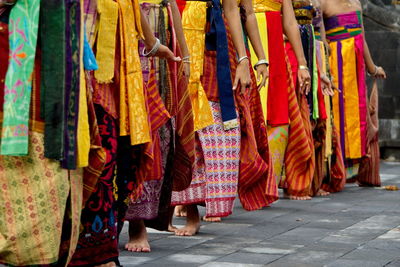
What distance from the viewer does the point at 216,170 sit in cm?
710

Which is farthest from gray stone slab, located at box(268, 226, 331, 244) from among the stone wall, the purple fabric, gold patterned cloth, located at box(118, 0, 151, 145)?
the stone wall

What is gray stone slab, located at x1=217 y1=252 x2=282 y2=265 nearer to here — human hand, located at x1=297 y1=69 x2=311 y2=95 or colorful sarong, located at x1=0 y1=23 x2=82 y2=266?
colorful sarong, located at x1=0 y1=23 x2=82 y2=266

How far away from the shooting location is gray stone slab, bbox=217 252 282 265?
5.91m

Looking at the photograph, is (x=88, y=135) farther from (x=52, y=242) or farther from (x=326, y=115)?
(x=326, y=115)

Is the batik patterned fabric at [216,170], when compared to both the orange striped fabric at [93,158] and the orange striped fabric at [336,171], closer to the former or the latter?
the orange striped fabric at [93,158]

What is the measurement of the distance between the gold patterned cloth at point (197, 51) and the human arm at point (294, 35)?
219cm

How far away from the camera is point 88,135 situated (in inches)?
185

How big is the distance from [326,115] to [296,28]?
1426 millimetres

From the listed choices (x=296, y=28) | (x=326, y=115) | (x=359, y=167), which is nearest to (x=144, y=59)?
(x=296, y=28)

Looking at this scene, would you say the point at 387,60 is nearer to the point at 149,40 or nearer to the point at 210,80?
the point at 210,80

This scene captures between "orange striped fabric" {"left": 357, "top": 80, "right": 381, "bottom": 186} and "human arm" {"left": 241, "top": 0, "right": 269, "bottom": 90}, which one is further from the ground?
"human arm" {"left": 241, "top": 0, "right": 269, "bottom": 90}

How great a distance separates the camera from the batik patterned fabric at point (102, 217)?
17.0 ft

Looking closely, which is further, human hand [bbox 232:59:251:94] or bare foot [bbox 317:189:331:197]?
bare foot [bbox 317:189:331:197]

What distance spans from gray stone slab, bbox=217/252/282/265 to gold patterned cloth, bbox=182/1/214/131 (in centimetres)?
117
